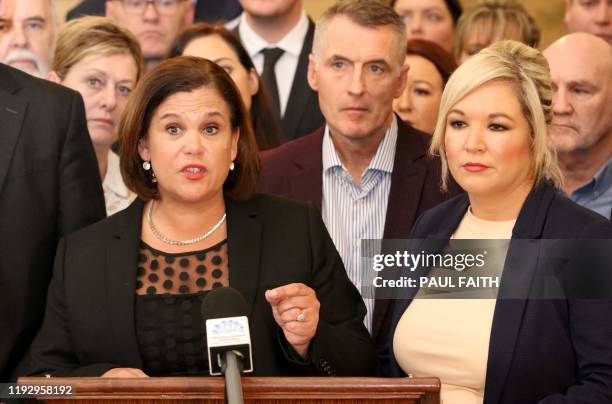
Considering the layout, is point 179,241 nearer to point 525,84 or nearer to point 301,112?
point 525,84

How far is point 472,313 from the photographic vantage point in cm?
302

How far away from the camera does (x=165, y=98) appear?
3.17 m

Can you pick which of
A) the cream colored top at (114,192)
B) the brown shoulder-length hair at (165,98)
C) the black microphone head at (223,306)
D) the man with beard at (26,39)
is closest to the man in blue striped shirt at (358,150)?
the cream colored top at (114,192)

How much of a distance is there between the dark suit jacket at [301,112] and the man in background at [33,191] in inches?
64.3

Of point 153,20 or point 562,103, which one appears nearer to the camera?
point 562,103

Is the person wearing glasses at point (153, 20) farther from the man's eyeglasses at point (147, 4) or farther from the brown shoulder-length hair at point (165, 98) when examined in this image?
the brown shoulder-length hair at point (165, 98)

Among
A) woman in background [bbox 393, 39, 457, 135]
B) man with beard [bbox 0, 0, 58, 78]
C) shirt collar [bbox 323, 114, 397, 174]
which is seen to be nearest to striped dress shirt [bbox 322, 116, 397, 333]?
shirt collar [bbox 323, 114, 397, 174]

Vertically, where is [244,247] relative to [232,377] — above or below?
above

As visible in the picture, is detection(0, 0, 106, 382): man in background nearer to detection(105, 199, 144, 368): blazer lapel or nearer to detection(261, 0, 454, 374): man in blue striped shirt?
detection(105, 199, 144, 368): blazer lapel

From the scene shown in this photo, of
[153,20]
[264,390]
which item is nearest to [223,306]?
[264,390]

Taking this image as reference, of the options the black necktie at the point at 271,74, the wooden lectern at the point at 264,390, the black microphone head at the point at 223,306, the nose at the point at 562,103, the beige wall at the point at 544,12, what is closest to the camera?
the black microphone head at the point at 223,306

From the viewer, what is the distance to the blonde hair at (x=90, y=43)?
472 centimetres

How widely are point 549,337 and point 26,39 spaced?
301cm

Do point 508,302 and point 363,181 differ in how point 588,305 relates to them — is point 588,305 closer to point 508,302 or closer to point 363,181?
point 508,302
